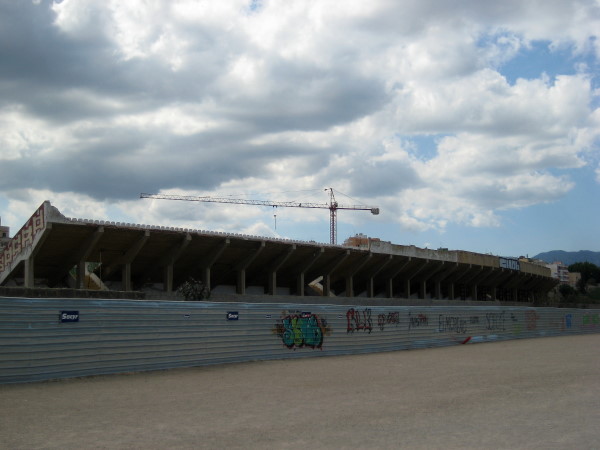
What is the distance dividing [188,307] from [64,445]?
34.8ft

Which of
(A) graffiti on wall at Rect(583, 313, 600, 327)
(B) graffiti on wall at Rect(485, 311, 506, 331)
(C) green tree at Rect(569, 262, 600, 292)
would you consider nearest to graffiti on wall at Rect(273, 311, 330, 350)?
(B) graffiti on wall at Rect(485, 311, 506, 331)

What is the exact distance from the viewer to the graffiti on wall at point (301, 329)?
22016 millimetres

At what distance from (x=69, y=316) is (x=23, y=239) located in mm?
18012

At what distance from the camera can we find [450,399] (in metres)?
12.3

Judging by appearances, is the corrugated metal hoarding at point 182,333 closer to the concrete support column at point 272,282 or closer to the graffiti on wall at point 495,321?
the graffiti on wall at point 495,321

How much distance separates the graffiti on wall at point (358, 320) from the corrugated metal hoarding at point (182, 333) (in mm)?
43

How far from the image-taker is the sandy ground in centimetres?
861

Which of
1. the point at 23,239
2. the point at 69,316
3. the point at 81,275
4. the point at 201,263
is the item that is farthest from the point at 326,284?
the point at 69,316

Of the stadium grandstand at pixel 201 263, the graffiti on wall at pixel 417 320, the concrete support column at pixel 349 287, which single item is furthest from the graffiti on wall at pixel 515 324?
the concrete support column at pixel 349 287

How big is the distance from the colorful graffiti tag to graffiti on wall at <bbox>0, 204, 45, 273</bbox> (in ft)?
47.6

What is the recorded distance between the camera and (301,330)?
22.7 m

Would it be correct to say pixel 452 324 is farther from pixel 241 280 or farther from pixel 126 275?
pixel 126 275

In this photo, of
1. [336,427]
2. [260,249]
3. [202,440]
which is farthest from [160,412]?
[260,249]

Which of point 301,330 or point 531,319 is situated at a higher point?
point 301,330
